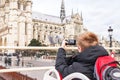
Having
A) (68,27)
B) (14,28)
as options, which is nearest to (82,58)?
(14,28)

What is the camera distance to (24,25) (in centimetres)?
7531

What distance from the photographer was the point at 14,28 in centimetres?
7419

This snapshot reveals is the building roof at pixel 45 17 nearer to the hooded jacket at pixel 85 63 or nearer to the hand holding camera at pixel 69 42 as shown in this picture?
the hand holding camera at pixel 69 42

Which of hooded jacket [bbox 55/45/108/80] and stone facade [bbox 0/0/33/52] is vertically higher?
stone facade [bbox 0/0/33/52]

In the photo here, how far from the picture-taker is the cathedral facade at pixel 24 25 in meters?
74.6

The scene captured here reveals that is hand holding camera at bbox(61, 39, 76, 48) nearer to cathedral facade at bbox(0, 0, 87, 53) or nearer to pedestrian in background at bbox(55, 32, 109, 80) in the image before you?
pedestrian in background at bbox(55, 32, 109, 80)

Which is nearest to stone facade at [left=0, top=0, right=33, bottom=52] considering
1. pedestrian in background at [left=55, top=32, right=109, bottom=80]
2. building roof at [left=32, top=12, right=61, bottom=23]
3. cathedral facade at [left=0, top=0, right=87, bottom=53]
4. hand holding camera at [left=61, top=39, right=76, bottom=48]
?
cathedral facade at [left=0, top=0, right=87, bottom=53]

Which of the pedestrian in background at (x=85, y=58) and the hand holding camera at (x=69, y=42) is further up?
the hand holding camera at (x=69, y=42)

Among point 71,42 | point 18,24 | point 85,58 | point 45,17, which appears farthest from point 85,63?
point 45,17

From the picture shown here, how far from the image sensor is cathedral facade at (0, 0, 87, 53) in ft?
245

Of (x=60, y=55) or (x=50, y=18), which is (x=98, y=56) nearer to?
(x=60, y=55)

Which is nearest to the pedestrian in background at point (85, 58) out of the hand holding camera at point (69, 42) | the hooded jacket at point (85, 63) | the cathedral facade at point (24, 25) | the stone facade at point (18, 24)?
the hooded jacket at point (85, 63)

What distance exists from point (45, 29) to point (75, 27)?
40.2 ft

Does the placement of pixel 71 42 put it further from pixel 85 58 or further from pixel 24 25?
pixel 24 25
